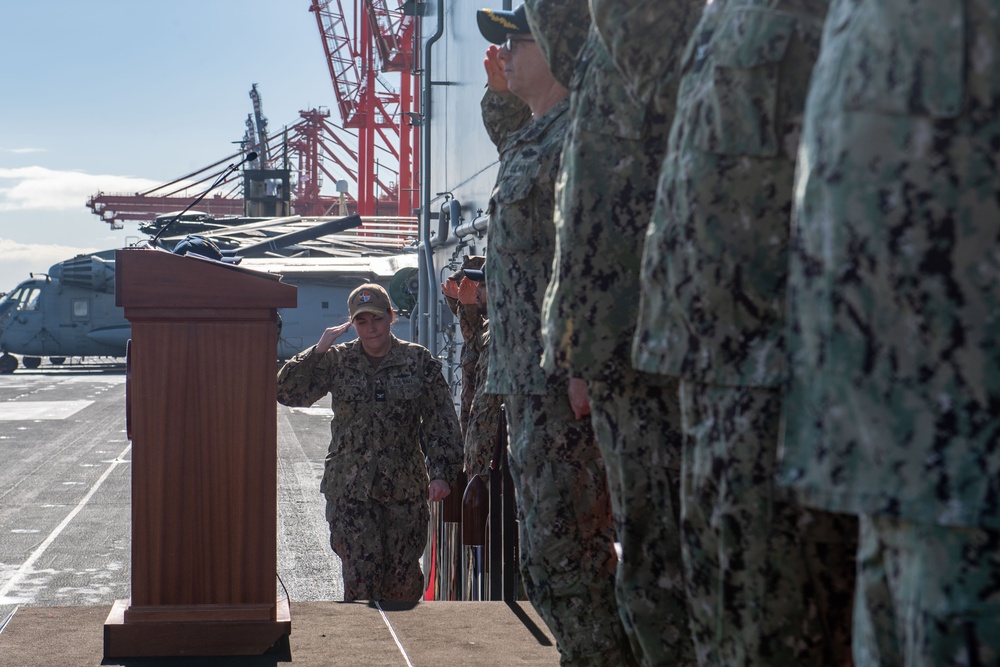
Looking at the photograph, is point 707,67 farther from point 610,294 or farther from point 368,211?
point 368,211

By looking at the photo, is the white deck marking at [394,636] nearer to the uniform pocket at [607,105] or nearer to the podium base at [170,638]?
the podium base at [170,638]

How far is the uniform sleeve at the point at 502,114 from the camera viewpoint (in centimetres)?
371

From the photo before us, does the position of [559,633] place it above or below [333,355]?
below

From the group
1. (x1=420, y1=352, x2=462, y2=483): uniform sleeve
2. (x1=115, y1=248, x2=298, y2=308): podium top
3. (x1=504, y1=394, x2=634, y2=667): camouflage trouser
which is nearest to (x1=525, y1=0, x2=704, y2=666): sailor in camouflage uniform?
(x1=504, y1=394, x2=634, y2=667): camouflage trouser

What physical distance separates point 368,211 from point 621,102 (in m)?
51.7

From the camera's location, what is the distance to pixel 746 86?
145 centimetres

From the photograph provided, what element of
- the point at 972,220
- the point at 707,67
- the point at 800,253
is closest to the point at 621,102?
the point at 707,67

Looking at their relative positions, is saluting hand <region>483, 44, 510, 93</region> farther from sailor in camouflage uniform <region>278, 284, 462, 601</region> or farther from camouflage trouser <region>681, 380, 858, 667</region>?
sailor in camouflage uniform <region>278, 284, 462, 601</region>

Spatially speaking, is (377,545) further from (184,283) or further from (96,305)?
(96,305)

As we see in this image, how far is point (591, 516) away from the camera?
101 inches

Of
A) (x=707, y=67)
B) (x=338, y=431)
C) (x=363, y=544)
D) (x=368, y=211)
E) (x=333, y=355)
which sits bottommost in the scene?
(x=363, y=544)

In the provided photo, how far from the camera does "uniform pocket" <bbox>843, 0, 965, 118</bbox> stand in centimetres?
106

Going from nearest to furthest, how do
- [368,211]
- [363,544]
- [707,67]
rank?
1. [707,67]
2. [363,544]
3. [368,211]

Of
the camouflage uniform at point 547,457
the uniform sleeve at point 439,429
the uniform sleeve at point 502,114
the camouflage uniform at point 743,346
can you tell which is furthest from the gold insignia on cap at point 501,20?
the uniform sleeve at point 439,429
